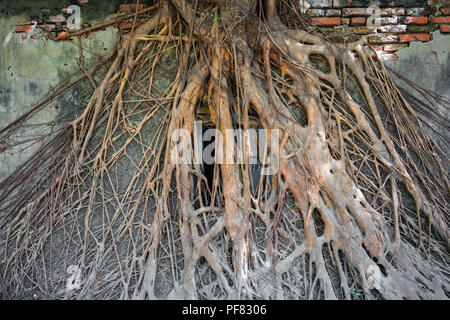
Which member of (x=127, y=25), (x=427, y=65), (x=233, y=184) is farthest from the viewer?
(x=127, y=25)

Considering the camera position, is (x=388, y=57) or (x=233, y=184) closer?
(x=233, y=184)

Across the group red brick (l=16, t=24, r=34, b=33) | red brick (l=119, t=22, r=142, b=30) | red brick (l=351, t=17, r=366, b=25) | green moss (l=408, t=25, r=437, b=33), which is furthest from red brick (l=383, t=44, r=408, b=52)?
red brick (l=16, t=24, r=34, b=33)

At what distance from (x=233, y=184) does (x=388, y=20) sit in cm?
184

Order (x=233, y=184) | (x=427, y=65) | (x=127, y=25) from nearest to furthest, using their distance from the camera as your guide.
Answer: (x=233, y=184)
(x=427, y=65)
(x=127, y=25)

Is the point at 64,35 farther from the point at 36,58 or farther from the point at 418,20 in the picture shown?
the point at 418,20

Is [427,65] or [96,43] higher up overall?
[96,43]

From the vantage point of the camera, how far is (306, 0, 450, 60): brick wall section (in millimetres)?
3205

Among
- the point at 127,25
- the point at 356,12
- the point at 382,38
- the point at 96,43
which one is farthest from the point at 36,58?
the point at 382,38

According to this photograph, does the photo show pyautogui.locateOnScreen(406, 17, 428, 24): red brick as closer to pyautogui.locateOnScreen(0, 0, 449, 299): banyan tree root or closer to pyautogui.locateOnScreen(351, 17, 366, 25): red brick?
pyautogui.locateOnScreen(351, 17, 366, 25): red brick

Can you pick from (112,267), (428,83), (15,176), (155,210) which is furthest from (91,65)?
(428,83)

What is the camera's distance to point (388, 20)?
3.23 meters

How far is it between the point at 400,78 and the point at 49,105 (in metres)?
2.81

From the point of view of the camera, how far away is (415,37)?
3207 millimetres
